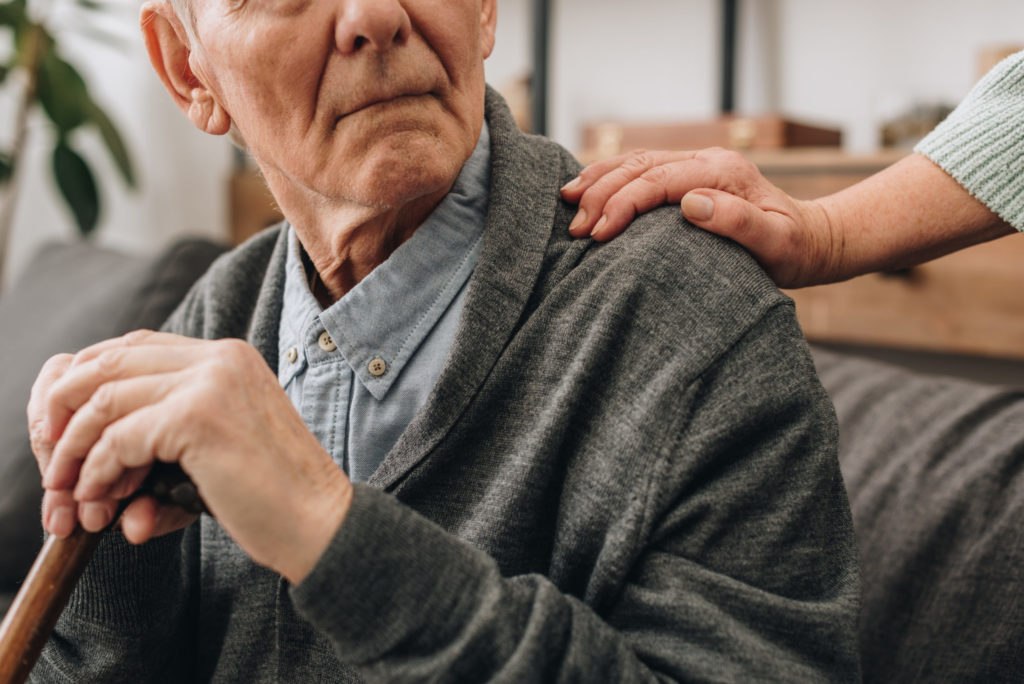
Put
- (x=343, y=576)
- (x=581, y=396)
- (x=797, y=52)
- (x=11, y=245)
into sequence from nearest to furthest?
(x=343, y=576) → (x=581, y=396) → (x=797, y=52) → (x=11, y=245)

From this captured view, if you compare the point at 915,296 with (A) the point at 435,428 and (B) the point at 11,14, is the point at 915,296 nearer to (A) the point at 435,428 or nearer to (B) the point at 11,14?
(A) the point at 435,428

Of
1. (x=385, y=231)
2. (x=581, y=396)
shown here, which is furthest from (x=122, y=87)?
(x=581, y=396)

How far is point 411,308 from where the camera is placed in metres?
0.82

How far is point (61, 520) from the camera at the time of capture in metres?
0.64

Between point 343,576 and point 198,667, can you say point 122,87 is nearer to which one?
point 198,667

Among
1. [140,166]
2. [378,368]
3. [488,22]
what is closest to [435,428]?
[378,368]

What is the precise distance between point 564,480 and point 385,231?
0.99 ft

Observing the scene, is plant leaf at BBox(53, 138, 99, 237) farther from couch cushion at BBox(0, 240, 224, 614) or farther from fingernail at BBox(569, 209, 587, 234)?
fingernail at BBox(569, 209, 587, 234)

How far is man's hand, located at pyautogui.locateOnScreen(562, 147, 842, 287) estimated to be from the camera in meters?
0.75

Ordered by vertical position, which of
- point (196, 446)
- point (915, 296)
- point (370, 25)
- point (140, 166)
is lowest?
point (140, 166)

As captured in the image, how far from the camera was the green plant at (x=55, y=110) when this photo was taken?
2.67 meters

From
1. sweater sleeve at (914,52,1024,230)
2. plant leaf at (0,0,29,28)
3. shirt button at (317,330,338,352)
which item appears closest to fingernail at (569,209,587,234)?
shirt button at (317,330,338,352)

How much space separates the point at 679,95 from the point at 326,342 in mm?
1825

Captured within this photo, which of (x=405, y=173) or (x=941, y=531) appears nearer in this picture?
(x=405, y=173)
